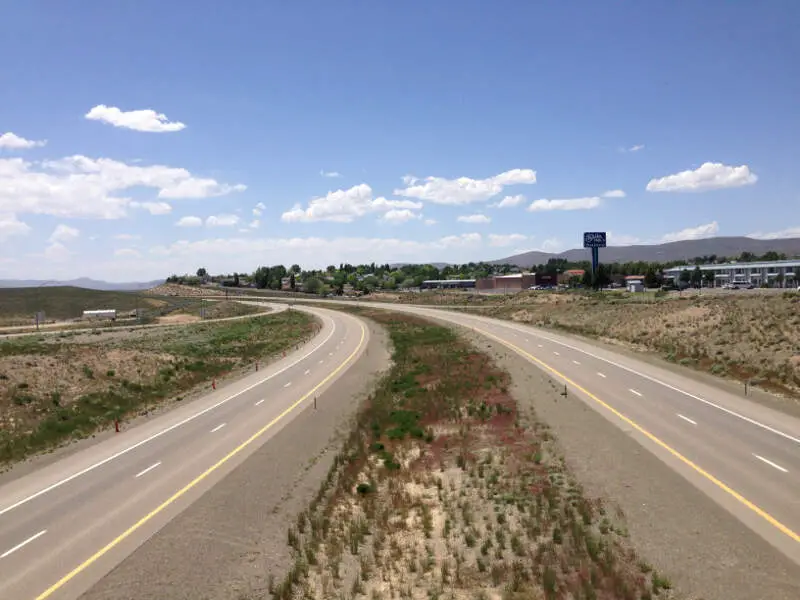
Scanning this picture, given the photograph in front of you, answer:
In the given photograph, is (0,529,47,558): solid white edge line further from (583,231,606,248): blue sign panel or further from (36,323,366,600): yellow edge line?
(583,231,606,248): blue sign panel

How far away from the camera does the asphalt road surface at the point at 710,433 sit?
1716cm

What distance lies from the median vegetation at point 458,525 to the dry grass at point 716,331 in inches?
810

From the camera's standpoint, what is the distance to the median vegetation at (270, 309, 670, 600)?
13875 millimetres

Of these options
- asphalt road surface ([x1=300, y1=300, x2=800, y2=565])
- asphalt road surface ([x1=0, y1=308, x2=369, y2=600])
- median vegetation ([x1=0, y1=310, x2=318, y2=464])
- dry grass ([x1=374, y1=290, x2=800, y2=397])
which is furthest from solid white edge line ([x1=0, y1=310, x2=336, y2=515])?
dry grass ([x1=374, y1=290, x2=800, y2=397])

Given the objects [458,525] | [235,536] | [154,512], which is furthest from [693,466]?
[154,512]

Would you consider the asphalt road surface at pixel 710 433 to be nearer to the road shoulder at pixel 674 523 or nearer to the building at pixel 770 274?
the road shoulder at pixel 674 523

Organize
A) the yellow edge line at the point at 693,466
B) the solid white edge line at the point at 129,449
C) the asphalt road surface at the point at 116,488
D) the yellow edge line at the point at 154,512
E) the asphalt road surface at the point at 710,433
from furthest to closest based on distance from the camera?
the solid white edge line at the point at 129,449 → the asphalt road surface at the point at 710,433 → the asphalt road surface at the point at 116,488 → the yellow edge line at the point at 693,466 → the yellow edge line at the point at 154,512

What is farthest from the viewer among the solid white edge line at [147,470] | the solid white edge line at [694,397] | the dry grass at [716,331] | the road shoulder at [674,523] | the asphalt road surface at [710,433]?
the dry grass at [716,331]

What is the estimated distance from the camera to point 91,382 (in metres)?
42.9

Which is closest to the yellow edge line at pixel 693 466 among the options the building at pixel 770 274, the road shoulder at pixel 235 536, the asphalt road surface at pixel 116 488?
the road shoulder at pixel 235 536

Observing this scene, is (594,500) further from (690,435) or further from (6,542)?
(6,542)

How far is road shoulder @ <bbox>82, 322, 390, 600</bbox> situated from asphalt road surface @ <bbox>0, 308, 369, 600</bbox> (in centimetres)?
67

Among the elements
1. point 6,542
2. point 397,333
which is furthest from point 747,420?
point 397,333

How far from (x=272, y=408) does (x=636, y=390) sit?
23.1 m
